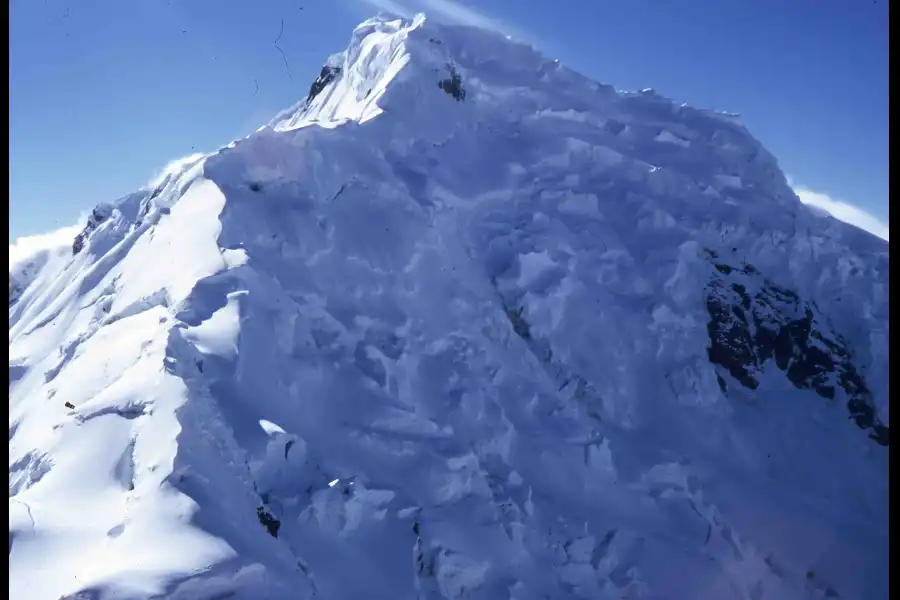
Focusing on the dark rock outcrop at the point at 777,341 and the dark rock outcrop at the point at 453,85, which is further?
the dark rock outcrop at the point at 453,85

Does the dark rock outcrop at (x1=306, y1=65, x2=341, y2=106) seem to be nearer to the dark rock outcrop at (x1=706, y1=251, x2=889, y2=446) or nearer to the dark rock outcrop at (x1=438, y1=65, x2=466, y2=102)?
the dark rock outcrop at (x1=438, y1=65, x2=466, y2=102)

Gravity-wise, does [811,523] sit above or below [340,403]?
below

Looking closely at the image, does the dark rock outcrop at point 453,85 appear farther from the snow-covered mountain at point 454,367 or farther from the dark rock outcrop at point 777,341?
the dark rock outcrop at point 777,341

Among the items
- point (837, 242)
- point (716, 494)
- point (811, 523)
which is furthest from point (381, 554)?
point (837, 242)

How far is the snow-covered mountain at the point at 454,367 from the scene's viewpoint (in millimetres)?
14078

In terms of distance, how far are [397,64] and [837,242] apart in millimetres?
20379

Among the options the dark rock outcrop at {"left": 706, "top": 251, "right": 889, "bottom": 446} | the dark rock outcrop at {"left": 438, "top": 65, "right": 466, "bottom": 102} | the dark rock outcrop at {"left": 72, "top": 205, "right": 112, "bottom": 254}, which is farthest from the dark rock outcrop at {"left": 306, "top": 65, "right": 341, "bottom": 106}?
the dark rock outcrop at {"left": 706, "top": 251, "right": 889, "bottom": 446}

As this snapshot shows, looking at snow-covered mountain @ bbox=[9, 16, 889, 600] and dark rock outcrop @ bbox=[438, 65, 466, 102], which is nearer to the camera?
snow-covered mountain @ bbox=[9, 16, 889, 600]

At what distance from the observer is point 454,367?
20.8 m

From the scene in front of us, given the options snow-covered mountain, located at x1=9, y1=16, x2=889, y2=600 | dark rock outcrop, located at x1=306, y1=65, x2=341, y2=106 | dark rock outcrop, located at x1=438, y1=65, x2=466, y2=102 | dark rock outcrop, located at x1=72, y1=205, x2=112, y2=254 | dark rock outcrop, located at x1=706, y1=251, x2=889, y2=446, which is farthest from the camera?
dark rock outcrop, located at x1=306, y1=65, x2=341, y2=106

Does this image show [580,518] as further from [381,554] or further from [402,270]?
[402,270]

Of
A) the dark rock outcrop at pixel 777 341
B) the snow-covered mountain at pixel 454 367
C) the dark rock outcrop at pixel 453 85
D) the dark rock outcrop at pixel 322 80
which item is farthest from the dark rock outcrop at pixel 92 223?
the dark rock outcrop at pixel 777 341

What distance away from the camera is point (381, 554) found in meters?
15.7

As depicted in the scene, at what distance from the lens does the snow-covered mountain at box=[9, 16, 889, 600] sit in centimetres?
1408
